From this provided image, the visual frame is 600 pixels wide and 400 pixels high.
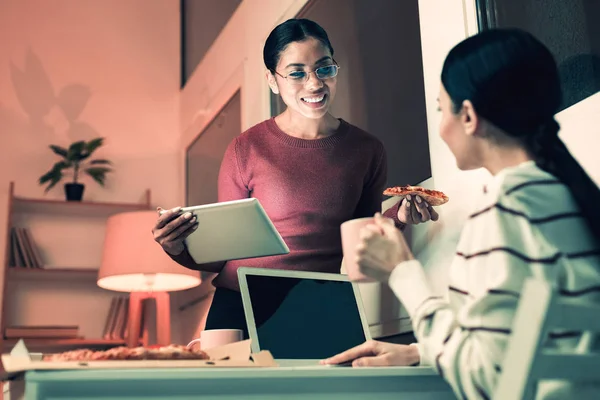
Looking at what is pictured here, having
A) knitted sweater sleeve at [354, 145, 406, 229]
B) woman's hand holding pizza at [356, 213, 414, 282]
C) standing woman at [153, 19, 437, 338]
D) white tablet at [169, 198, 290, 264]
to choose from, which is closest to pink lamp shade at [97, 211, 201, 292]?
standing woman at [153, 19, 437, 338]

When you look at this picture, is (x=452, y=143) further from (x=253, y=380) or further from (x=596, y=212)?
(x=253, y=380)

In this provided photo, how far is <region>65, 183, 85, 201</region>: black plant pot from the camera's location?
13.9ft

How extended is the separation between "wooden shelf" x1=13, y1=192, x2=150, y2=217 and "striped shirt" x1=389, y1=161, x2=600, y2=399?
363 centimetres

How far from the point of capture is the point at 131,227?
3691 millimetres

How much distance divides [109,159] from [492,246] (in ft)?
13.0

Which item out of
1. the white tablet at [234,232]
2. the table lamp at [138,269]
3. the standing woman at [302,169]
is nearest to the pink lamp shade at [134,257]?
the table lamp at [138,269]

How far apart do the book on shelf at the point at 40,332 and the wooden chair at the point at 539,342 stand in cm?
344

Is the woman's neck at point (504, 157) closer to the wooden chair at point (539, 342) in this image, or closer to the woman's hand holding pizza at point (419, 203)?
the wooden chair at point (539, 342)

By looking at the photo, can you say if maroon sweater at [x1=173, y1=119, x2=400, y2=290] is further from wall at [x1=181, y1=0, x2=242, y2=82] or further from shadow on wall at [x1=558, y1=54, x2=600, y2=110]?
wall at [x1=181, y1=0, x2=242, y2=82]

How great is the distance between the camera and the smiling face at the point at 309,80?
1.83 m

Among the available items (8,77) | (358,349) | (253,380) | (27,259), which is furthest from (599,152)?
(8,77)

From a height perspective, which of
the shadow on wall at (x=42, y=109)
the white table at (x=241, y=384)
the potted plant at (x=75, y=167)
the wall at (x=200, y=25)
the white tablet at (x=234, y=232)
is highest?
the wall at (x=200, y=25)

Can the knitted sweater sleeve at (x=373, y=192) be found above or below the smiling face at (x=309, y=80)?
below

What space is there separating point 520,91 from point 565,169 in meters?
0.12
